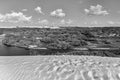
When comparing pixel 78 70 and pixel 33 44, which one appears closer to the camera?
pixel 78 70

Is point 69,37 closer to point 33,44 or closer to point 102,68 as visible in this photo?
point 33,44

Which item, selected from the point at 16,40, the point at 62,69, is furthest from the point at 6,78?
the point at 16,40

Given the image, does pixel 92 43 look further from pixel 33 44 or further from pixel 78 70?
pixel 78 70

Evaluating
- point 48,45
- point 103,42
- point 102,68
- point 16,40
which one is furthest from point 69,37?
point 102,68

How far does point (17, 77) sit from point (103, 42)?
9633mm

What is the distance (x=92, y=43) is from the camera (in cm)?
1020

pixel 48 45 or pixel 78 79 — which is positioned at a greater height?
pixel 78 79

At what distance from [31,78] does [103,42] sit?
31.3ft

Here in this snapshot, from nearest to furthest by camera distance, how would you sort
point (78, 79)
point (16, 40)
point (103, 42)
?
point (78, 79) → point (103, 42) → point (16, 40)

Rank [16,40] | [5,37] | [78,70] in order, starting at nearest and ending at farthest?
[78,70] < [16,40] < [5,37]

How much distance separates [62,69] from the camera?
144cm

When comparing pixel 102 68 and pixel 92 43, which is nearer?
pixel 102 68

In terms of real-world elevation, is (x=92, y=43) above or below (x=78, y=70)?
below

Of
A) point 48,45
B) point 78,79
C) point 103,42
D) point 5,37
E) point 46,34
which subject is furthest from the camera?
point 5,37
